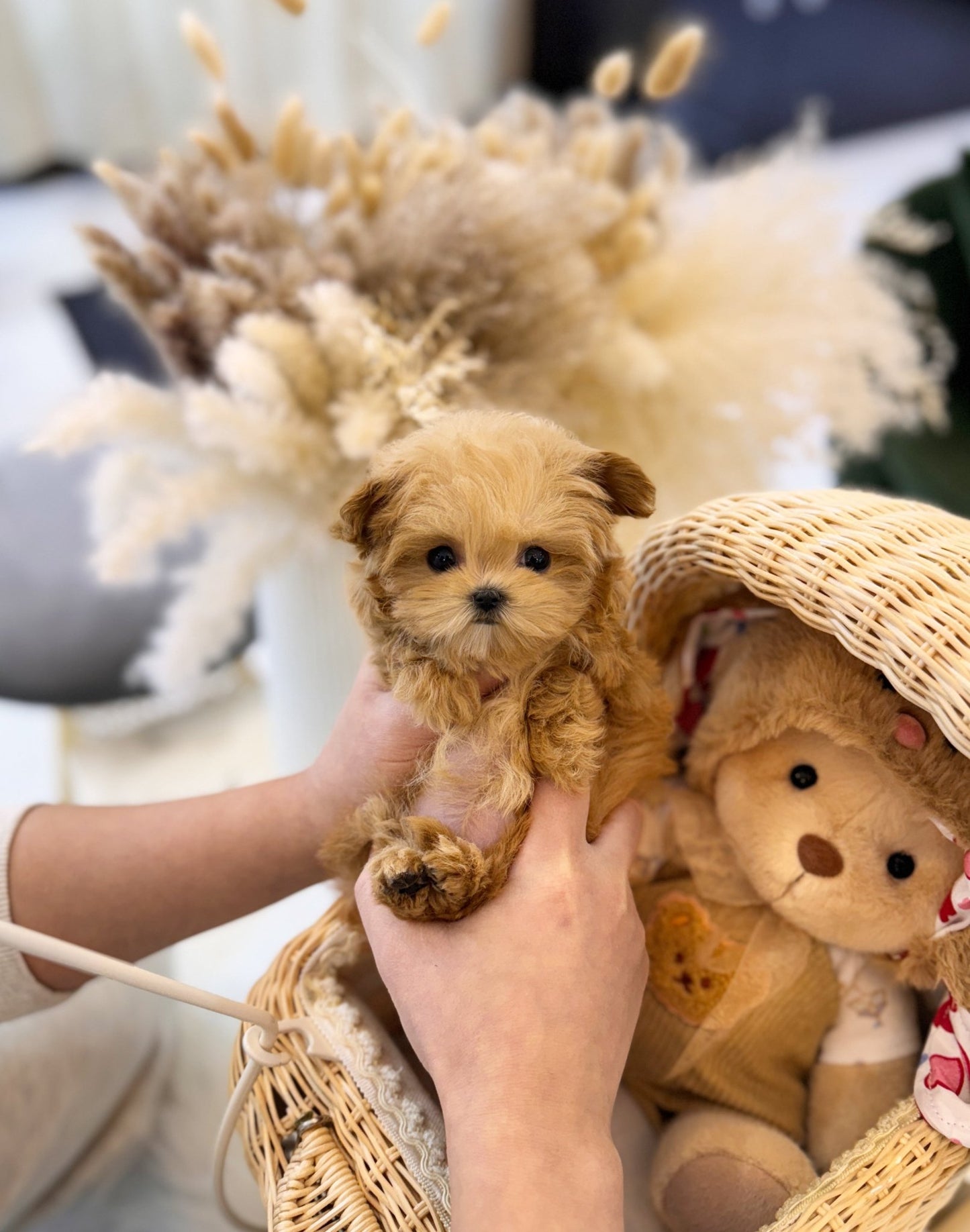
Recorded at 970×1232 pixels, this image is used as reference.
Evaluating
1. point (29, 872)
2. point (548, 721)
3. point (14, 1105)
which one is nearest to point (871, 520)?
point (548, 721)

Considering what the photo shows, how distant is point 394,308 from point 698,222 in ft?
1.23

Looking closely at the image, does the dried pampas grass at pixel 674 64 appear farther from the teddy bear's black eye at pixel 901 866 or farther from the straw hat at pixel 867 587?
the teddy bear's black eye at pixel 901 866

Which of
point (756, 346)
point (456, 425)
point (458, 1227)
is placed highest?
point (456, 425)

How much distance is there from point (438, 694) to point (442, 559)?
0.09 metres

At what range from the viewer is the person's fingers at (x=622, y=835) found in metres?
0.67

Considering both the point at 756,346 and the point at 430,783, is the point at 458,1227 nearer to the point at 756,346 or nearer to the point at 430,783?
the point at 430,783

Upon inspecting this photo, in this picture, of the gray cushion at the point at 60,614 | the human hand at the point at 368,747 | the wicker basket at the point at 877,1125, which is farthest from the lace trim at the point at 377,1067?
the gray cushion at the point at 60,614

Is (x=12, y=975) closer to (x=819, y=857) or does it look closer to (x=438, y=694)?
(x=438, y=694)

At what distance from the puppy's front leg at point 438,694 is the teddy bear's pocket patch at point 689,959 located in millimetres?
294

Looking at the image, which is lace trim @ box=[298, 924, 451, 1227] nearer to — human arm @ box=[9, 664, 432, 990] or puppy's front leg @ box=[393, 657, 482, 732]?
human arm @ box=[9, 664, 432, 990]

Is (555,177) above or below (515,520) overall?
above

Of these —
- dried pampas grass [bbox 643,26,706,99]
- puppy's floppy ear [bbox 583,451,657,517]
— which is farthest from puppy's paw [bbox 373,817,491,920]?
dried pampas grass [bbox 643,26,706,99]

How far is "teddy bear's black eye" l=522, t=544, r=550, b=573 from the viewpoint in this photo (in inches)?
23.4

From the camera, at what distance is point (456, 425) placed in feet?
2.06
